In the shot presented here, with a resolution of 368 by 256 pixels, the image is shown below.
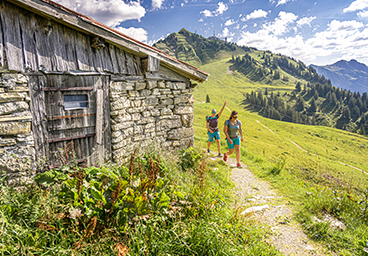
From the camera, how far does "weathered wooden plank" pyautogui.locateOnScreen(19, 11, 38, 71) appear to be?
152 inches

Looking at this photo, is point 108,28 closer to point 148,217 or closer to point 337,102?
point 148,217

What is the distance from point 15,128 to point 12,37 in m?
1.83

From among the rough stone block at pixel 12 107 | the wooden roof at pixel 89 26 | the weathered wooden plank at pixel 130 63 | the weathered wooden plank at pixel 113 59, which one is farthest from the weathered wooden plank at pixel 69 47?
the weathered wooden plank at pixel 130 63

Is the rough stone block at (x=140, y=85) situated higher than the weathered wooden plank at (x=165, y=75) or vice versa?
the weathered wooden plank at (x=165, y=75)

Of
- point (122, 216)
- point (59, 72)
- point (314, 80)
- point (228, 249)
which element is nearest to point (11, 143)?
point (59, 72)

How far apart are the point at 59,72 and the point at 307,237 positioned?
645 centimetres

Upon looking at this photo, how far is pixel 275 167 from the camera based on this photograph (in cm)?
774

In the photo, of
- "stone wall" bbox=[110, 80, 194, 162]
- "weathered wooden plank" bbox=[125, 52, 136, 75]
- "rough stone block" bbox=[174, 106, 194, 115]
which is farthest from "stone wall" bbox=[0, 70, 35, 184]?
"rough stone block" bbox=[174, 106, 194, 115]

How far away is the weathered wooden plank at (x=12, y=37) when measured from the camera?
3654mm

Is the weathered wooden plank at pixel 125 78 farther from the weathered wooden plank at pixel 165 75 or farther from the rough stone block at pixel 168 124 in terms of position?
the rough stone block at pixel 168 124

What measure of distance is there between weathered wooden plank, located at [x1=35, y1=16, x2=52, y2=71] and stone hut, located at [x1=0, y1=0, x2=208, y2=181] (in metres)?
0.02

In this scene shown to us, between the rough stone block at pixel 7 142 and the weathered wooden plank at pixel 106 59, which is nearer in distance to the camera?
the rough stone block at pixel 7 142

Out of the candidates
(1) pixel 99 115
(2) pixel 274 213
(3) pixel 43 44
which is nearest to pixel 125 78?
(1) pixel 99 115

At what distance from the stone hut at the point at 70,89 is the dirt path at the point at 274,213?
11.1ft
